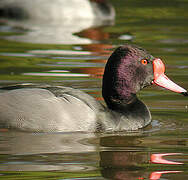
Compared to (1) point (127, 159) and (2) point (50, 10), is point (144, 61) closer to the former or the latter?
(1) point (127, 159)

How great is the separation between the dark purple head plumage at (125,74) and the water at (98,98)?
501 mm

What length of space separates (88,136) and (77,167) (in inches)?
49.3

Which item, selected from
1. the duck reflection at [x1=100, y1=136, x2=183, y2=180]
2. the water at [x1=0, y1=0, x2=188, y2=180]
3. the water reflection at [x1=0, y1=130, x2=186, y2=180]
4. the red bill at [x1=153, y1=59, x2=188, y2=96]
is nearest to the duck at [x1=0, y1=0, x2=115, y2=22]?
the water at [x1=0, y1=0, x2=188, y2=180]

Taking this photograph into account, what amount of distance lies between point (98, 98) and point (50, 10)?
339 inches

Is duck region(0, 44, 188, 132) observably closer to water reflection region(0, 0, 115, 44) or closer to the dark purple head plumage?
the dark purple head plumage

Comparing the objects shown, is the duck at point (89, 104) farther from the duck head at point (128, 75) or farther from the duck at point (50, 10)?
the duck at point (50, 10)

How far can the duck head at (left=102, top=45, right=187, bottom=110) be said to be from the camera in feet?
26.5

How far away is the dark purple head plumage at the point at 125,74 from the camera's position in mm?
8055

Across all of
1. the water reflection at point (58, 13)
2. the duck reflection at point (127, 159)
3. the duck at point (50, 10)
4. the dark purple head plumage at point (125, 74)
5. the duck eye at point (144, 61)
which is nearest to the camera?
the duck reflection at point (127, 159)

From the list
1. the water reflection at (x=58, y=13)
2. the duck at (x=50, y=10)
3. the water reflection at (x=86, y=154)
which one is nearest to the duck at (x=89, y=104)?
the water reflection at (x=86, y=154)

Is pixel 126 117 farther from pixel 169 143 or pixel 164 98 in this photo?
pixel 164 98

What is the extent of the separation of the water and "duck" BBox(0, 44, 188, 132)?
116mm

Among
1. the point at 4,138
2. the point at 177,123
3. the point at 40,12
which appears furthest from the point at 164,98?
the point at 40,12

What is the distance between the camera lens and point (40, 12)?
1756 cm
